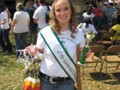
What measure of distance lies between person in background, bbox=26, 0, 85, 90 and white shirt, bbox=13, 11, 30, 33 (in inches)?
222

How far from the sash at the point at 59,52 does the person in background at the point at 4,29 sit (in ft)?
21.1

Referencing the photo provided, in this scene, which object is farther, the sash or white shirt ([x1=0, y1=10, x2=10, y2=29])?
white shirt ([x1=0, y1=10, x2=10, y2=29])

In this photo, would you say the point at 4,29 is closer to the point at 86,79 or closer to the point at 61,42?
the point at 86,79

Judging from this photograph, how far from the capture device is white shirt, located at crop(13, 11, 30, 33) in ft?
27.9

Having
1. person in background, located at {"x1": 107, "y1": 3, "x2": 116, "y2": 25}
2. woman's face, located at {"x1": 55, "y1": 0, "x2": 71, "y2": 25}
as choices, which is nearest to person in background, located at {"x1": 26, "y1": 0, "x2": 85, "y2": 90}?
woman's face, located at {"x1": 55, "y1": 0, "x2": 71, "y2": 25}

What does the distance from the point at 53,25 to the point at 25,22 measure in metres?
5.79

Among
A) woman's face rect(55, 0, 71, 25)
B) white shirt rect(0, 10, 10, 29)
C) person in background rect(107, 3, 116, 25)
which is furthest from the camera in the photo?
person in background rect(107, 3, 116, 25)

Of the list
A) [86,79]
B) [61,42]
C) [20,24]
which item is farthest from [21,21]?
[61,42]

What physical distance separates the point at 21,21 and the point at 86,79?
8.98 feet

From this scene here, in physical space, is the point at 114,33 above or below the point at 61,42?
below

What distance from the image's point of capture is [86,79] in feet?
22.8

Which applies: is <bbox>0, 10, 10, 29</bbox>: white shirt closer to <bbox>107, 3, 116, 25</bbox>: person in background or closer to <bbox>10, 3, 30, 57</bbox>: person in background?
<bbox>10, 3, 30, 57</bbox>: person in background

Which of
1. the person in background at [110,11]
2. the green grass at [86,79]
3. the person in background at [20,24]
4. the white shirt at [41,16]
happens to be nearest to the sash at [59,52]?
Answer: the green grass at [86,79]

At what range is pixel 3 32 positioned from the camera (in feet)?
31.2
